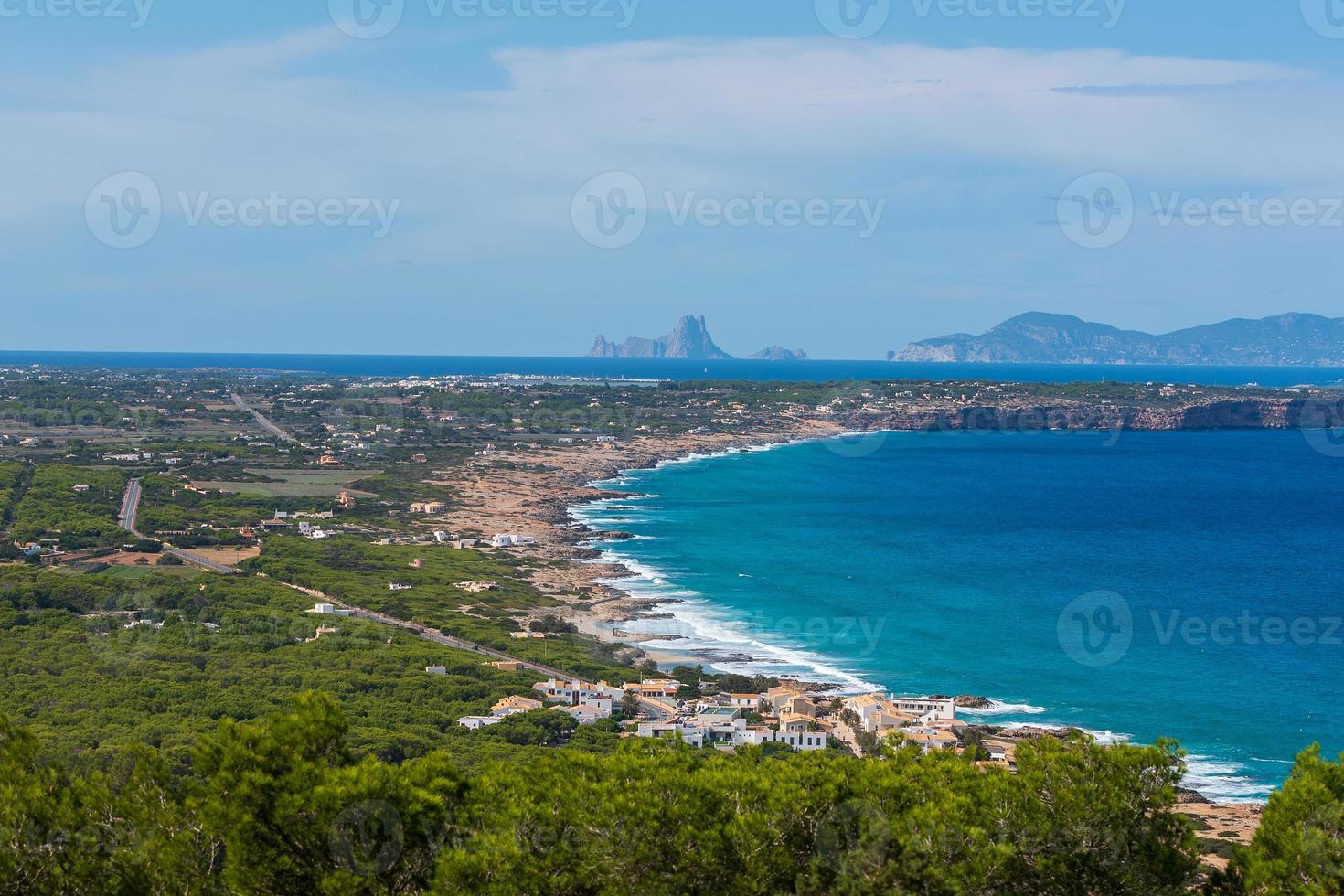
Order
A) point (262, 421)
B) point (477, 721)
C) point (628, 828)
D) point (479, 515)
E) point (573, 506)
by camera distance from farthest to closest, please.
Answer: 1. point (262, 421)
2. point (573, 506)
3. point (479, 515)
4. point (477, 721)
5. point (628, 828)

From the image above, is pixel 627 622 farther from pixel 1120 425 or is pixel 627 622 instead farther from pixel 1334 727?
pixel 1120 425

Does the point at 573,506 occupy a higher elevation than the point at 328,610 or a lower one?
higher

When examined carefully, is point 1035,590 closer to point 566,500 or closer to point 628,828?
point 566,500

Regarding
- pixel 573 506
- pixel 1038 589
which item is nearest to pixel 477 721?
pixel 1038 589

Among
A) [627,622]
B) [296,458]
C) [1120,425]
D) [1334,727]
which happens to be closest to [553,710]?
[627,622]

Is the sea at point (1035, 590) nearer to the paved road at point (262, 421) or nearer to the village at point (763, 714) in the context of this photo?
the village at point (763, 714)
